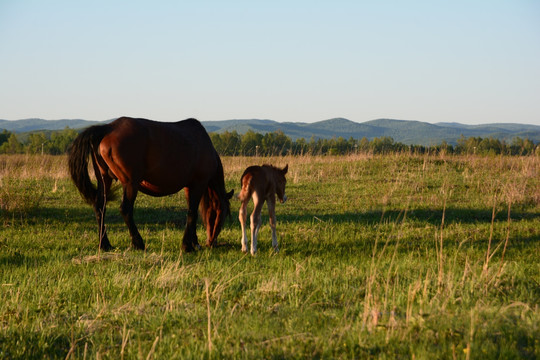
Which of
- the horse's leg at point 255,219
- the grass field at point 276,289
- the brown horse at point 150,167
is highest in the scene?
the brown horse at point 150,167

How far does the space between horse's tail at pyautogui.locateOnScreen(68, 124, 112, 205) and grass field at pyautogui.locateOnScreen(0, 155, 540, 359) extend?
1125 millimetres

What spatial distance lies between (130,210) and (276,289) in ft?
12.2

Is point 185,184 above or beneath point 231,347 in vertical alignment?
above

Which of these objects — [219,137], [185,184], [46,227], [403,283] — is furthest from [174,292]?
[219,137]

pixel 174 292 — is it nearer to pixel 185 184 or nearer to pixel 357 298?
pixel 357 298

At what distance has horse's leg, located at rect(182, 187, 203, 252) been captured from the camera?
346 inches

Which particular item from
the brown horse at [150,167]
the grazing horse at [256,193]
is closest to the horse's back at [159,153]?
the brown horse at [150,167]

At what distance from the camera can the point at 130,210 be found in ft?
28.7

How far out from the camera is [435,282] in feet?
20.2

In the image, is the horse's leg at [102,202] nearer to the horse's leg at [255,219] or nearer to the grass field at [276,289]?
the grass field at [276,289]

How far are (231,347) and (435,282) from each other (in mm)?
2873

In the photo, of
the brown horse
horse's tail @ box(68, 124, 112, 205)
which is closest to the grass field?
the brown horse

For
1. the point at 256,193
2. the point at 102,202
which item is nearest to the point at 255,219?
the point at 256,193

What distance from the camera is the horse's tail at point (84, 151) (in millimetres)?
8461
